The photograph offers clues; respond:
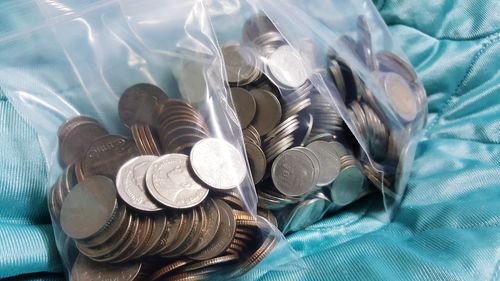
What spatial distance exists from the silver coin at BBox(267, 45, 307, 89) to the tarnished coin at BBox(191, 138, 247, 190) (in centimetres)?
16

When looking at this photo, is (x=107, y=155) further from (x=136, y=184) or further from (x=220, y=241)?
(x=220, y=241)

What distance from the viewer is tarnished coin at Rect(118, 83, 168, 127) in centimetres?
82

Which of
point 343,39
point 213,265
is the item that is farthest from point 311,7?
point 213,265

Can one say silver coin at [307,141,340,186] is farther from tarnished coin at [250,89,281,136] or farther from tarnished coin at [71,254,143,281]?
tarnished coin at [71,254,143,281]

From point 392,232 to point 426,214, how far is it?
0.21ft

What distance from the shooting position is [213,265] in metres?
0.73

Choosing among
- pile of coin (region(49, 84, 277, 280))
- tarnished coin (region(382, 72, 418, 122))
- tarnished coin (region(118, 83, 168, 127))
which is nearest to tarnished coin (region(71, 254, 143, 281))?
pile of coin (region(49, 84, 277, 280))

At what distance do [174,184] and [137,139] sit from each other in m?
0.11

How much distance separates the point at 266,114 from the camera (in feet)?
2.75

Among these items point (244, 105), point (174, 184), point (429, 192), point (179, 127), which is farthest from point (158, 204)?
point (429, 192)

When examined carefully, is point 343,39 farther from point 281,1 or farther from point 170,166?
point 170,166

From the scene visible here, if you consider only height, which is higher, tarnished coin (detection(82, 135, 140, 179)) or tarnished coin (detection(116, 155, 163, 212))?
tarnished coin (detection(82, 135, 140, 179))

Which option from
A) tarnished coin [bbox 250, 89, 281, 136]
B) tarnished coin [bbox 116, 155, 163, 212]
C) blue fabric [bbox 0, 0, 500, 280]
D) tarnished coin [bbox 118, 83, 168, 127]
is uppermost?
tarnished coin [bbox 118, 83, 168, 127]

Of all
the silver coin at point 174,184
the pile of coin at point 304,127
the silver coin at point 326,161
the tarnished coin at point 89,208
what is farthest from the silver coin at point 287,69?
the tarnished coin at point 89,208
